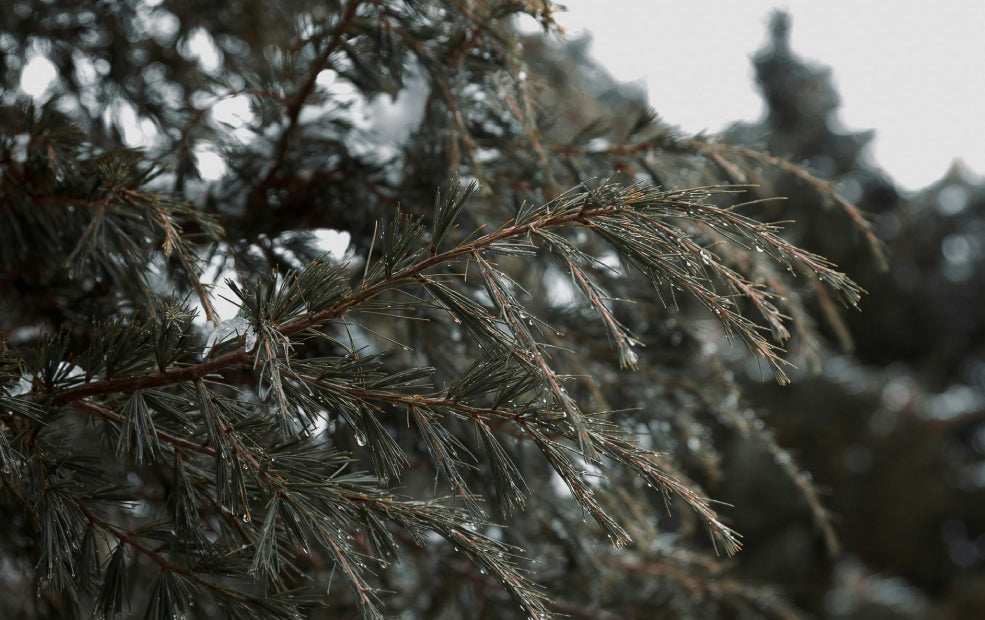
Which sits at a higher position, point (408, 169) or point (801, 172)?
point (801, 172)

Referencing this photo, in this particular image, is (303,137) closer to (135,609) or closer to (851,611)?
(135,609)

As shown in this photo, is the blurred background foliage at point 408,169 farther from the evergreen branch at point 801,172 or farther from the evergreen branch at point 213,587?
the evergreen branch at point 213,587

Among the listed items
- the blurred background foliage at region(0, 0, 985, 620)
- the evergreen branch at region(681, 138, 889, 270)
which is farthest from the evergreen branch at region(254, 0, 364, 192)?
the evergreen branch at region(681, 138, 889, 270)

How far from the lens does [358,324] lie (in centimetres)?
80

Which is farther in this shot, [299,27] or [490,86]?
[299,27]

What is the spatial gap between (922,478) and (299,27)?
7.28m

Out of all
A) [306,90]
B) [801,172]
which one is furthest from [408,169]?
[801,172]

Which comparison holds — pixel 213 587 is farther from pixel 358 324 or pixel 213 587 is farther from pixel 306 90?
pixel 306 90

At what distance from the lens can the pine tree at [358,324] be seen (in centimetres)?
84

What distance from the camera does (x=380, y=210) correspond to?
1.42 metres

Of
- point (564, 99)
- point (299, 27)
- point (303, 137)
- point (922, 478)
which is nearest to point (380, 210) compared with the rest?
point (303, 137)

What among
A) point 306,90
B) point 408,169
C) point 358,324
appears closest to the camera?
point 358,324

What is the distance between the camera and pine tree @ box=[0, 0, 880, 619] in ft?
2.75

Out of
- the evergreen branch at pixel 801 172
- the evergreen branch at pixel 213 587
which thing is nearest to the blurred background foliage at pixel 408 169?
the evergreen branch at pixel 801 172
